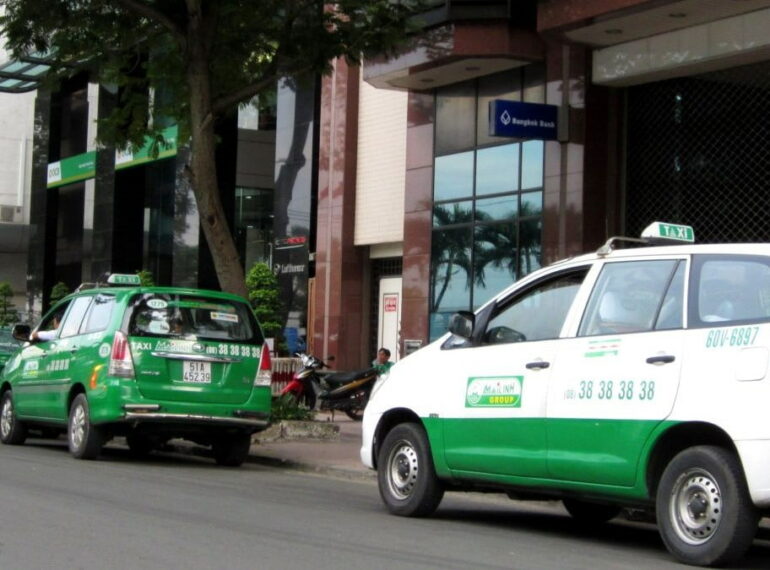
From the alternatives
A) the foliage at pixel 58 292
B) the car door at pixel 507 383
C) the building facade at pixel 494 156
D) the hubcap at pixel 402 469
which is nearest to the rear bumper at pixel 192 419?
the hubcap at pixel 402 469

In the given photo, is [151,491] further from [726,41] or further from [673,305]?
[726,41]

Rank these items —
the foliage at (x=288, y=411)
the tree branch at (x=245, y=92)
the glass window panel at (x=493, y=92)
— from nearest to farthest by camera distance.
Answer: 1. the tree branch at (x=245, y=92)
2. the foliage at (x=288, y=411)
3. the glass window panel at (x=493, y=92)

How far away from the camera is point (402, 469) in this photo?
1002 cm

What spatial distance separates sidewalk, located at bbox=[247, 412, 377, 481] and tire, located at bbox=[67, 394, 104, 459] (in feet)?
6.91

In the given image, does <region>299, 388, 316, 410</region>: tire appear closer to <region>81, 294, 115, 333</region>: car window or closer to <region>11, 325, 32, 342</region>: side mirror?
<region>11, 325, 32, 342</region>: side mirror

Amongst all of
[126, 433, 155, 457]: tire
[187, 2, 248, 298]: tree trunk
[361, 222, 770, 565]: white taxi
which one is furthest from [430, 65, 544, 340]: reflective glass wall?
[361, 222, 770, 565]: white taxi

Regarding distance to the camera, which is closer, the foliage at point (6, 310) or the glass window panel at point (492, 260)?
the glass window panel at point (492, 260)

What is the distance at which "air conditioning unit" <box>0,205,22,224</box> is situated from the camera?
5059cm

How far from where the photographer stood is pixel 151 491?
36.8 feet

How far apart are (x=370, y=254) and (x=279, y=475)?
1135cm

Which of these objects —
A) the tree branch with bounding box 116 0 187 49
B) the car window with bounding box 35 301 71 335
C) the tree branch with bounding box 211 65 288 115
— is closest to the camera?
the car window with bounding box 35 301 71 335

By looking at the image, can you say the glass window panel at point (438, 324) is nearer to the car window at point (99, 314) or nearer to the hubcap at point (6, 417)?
the hubcap at point (6, 417)

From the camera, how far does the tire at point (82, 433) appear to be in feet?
46.2

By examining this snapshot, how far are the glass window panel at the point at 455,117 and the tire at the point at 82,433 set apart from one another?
869 cm
